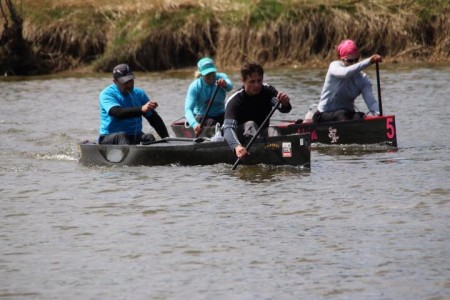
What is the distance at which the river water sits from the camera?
344 inches

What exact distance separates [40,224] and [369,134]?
649 cm

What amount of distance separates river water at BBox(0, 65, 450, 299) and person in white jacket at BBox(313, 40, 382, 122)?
0.97m

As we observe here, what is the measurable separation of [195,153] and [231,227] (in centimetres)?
413

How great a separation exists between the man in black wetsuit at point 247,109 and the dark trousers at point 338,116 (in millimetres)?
2757

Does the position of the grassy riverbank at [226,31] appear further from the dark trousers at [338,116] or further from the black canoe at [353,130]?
the black canoe at [353,130]

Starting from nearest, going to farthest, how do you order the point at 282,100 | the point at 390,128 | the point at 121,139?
the point at 282,100 < the point at 121,139 < the point at 390,128

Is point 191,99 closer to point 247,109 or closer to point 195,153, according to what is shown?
point 195,153

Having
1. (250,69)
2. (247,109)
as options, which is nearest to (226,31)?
(247,109)

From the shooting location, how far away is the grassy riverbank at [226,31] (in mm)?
29969

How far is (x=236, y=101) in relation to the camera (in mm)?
14211

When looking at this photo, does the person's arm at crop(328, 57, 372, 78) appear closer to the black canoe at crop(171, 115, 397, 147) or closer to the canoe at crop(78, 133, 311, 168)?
the black canoe at crop(171, 115, 397, 147)

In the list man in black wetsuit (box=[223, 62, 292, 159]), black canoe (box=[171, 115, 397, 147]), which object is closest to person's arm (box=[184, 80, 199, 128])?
black canoe (box=[171, 115, 397, 147])

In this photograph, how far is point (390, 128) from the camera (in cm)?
1641

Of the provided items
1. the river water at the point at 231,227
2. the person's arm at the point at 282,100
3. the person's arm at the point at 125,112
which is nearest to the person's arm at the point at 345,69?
the river water at the point at 231,227
